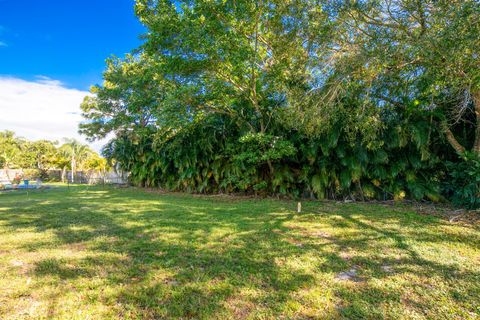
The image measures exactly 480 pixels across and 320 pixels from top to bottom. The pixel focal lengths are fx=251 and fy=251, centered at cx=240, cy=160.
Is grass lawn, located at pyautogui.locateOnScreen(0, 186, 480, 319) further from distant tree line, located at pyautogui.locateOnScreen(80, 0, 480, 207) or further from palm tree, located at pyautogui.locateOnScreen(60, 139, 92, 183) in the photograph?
palm tree, located at pyautogui.locateOnScreen(60, 139, 92, 183)

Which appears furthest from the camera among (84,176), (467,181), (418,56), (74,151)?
(74,151)

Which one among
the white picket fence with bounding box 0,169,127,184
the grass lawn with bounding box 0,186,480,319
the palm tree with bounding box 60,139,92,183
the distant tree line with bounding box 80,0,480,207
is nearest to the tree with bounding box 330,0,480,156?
the distant tree line with bounding box 80,0,480,207

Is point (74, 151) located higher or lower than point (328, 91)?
higher

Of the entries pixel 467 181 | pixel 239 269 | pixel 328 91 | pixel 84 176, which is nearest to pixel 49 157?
pixel 84 176

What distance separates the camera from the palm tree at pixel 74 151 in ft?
82.0

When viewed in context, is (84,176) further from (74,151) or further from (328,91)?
(328,91)

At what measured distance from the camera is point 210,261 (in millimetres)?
2742

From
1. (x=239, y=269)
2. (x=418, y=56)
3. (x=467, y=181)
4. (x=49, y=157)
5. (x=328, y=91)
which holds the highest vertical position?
(x=418, y=56)

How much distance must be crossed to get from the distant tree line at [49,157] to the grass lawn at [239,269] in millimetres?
22078

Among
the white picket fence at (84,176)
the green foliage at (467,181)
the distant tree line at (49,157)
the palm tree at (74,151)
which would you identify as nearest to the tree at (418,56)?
the green foliage at (467,181)

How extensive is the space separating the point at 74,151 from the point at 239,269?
28090 mm

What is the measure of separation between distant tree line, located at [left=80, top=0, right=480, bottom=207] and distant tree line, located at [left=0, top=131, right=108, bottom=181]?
1957 cm

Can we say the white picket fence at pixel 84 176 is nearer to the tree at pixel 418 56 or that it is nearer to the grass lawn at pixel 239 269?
the grass lawn at pixel 239 269

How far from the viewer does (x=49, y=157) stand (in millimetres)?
25750
